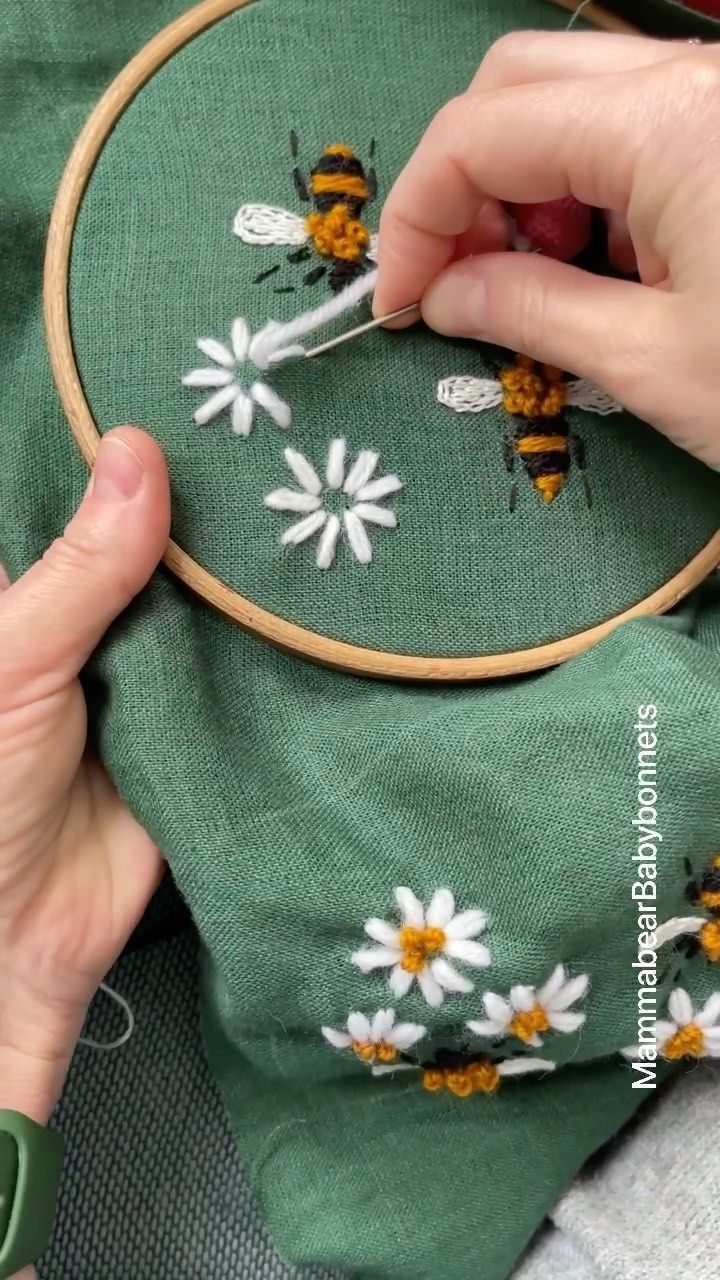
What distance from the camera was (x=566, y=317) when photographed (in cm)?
56

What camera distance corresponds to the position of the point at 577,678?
584 millimetres

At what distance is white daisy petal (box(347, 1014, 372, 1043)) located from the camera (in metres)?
0.58

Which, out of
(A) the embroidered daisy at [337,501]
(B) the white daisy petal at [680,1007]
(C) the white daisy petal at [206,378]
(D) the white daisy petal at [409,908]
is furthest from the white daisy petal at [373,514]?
(B) the white daisy petal at [680,1007]

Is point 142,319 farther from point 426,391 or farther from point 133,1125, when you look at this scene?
point 133,1125

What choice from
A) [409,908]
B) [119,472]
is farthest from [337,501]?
[409,908]

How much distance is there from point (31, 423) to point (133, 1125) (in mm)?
591

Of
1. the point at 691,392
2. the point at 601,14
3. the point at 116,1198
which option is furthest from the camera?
the point at 116,1198

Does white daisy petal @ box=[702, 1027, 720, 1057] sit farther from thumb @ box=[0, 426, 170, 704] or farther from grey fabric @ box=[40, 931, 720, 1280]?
thumb @ box=[0, 426, 170, 704]

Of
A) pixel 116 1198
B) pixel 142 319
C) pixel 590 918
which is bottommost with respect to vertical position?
pixel 116 1198

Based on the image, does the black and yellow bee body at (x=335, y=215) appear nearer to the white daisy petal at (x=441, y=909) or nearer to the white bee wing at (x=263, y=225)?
the white bee wing at (x=263, y=225)

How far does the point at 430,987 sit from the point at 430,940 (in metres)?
0.03

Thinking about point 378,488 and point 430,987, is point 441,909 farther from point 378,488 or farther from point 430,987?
point 378,488

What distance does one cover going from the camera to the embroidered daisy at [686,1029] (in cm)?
60

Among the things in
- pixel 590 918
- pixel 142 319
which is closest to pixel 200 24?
pixel 142 319
